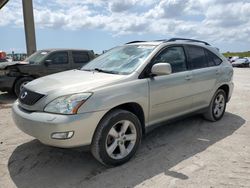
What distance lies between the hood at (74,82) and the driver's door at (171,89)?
65cm

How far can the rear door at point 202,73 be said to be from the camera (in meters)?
4.94

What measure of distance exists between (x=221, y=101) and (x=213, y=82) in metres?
0.73

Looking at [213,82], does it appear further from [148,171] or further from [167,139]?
[148,171]

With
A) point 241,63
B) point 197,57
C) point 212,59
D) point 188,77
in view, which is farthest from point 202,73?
point 241,63

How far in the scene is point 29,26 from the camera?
553 inches

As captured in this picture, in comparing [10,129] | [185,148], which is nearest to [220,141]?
[185,148]

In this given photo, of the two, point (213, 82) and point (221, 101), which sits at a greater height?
point (213, 82)

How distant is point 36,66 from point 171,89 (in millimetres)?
5680

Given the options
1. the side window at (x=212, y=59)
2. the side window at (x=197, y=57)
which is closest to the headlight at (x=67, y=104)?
the side window at (x=197, y=57)

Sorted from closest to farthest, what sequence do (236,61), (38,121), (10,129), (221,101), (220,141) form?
(38,121) < (220,141) < (10,129) < (221,101) < (236,61)

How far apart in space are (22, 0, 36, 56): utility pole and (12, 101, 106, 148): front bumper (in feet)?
38.5

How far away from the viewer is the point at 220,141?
461cm

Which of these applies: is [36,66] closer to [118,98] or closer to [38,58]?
[38,58]

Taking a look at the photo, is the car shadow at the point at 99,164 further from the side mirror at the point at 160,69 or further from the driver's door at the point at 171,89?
the side mirror at the point at 160,69
